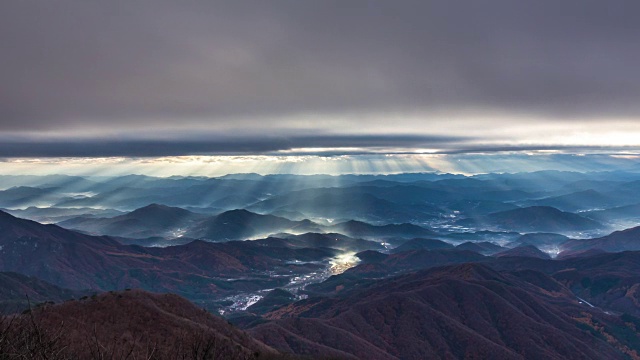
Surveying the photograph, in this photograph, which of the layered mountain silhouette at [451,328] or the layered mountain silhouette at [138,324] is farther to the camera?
the layered mountain silhouette at [451,328]

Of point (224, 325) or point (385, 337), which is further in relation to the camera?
point (385, 337)

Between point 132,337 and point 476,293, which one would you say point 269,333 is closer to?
point 132,337

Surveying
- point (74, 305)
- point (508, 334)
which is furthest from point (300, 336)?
point (508, 334)

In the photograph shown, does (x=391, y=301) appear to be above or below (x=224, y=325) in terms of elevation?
below

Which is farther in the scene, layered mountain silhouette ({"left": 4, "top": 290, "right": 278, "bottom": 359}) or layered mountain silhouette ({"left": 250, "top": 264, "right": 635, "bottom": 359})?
layered mountain silhouette ({"left": 250, "top": 264, "right": 635, "bottom": 359})

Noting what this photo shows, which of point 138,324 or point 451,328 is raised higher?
point 138,324

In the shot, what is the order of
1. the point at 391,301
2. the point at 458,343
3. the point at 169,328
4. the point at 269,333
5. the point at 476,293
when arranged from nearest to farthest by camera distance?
the point at 169,328 → the point at 269,333 → the point at 458,343 → the point at 391,301 → the point at 476,293

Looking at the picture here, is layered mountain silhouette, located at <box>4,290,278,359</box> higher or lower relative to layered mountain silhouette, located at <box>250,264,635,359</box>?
higher

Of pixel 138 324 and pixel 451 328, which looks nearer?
pixel 138 324

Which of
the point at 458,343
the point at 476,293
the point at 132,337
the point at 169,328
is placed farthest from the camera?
the point at 476,293

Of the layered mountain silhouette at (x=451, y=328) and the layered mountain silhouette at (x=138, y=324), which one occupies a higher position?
the layered mountain silhouette at (x=138, y=324)

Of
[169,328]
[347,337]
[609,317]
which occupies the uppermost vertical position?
[169,328]
